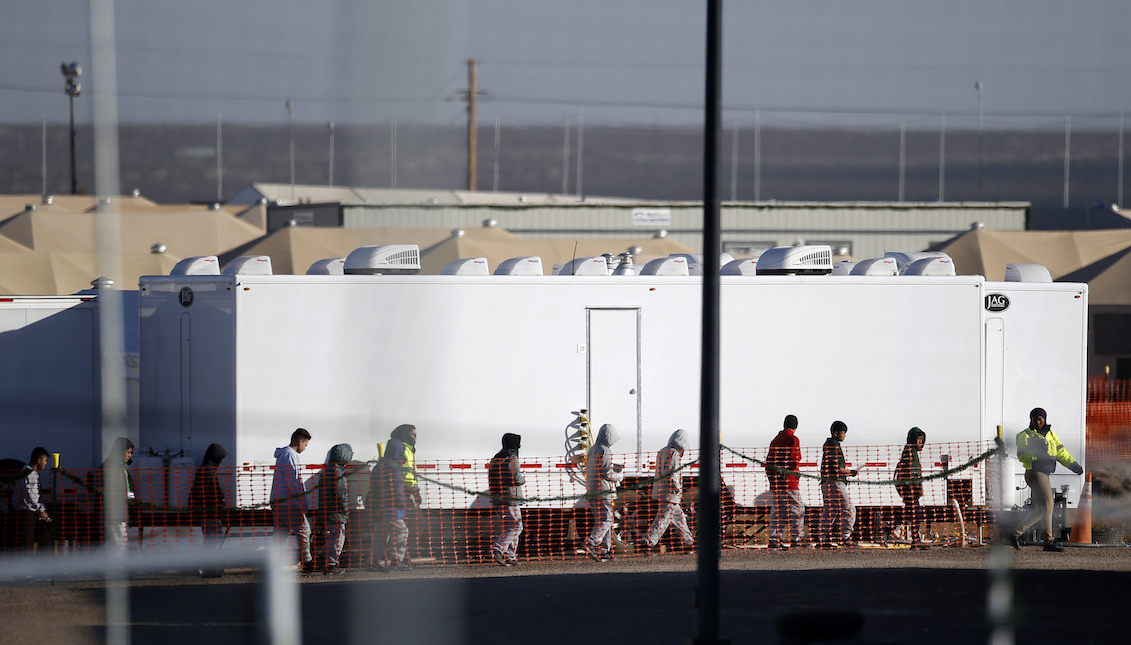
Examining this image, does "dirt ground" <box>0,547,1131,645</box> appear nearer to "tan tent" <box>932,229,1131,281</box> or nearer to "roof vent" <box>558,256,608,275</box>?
"roof vent" <box>558,256,608,275</box>

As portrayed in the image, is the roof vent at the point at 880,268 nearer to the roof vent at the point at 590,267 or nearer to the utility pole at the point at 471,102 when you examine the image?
the roof vent at the point at 590,267

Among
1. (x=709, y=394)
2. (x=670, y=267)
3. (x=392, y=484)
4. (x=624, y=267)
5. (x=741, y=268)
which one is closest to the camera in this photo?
(x=709, y=394)

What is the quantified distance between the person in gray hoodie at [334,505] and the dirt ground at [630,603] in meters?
0.26

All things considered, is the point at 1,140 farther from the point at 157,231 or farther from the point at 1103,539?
the point at 157,231

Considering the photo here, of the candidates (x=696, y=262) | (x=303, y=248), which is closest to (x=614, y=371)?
(x=696, y=262)

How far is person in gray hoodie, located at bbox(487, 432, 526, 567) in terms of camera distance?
10422 millimetres

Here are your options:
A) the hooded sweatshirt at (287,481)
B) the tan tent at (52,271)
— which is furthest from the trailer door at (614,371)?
the tan tent at (52,271)

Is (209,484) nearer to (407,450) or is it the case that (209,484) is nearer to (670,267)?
(407,450)

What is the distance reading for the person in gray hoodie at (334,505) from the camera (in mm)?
10250

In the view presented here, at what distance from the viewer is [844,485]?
1134 cm

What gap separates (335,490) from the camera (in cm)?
1030

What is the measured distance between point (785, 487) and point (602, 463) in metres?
2.07

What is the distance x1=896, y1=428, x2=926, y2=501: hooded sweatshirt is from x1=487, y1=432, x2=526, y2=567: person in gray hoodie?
412 cm

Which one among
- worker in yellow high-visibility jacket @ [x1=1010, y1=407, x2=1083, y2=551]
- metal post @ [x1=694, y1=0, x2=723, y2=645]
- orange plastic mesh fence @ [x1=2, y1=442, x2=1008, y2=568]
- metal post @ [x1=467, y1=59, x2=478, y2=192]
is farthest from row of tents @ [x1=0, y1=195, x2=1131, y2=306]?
metal post @ [x1=694, y1=0, x2=723, y2=645]
